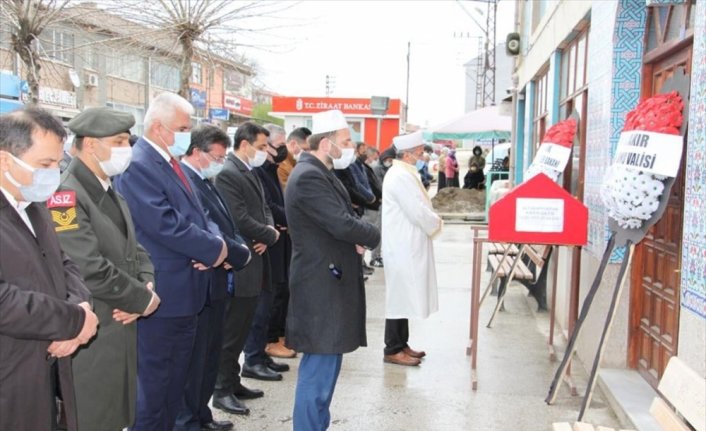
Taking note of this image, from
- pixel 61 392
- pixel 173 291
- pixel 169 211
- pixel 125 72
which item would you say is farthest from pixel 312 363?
pixel 125 72

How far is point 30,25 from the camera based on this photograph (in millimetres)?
7762

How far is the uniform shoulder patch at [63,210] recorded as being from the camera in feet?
9.24

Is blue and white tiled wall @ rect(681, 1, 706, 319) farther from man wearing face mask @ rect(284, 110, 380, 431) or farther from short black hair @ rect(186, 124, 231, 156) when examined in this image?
short black hair @ rect(186, 124, 231, 156)

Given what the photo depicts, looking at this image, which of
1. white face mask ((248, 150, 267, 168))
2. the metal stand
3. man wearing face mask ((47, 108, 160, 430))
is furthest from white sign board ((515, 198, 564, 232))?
man wearing face mask ((47, 108, 160, 430))

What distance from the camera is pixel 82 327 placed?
246 centimetres

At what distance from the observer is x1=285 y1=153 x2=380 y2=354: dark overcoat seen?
3.77 meters

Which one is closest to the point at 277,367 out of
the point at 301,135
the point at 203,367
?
the point at 203,367

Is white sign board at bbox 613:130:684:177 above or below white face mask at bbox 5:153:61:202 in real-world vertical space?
above

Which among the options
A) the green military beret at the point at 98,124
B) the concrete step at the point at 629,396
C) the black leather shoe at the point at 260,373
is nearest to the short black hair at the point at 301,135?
the black leather shoe at the point at 260,373

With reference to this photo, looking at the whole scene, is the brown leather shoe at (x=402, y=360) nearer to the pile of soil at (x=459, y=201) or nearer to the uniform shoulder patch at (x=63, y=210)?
the uniform shoulder patch at (x=63, y=210)

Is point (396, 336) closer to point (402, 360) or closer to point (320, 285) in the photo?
point (402, 360)

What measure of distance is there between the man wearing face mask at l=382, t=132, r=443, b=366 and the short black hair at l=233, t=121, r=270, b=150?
1178mm

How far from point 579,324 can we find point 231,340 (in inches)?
87.7

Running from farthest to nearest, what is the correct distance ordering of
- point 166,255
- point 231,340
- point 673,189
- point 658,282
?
point 231,340 < point 658,282 < point 673,189 < point 166,255
